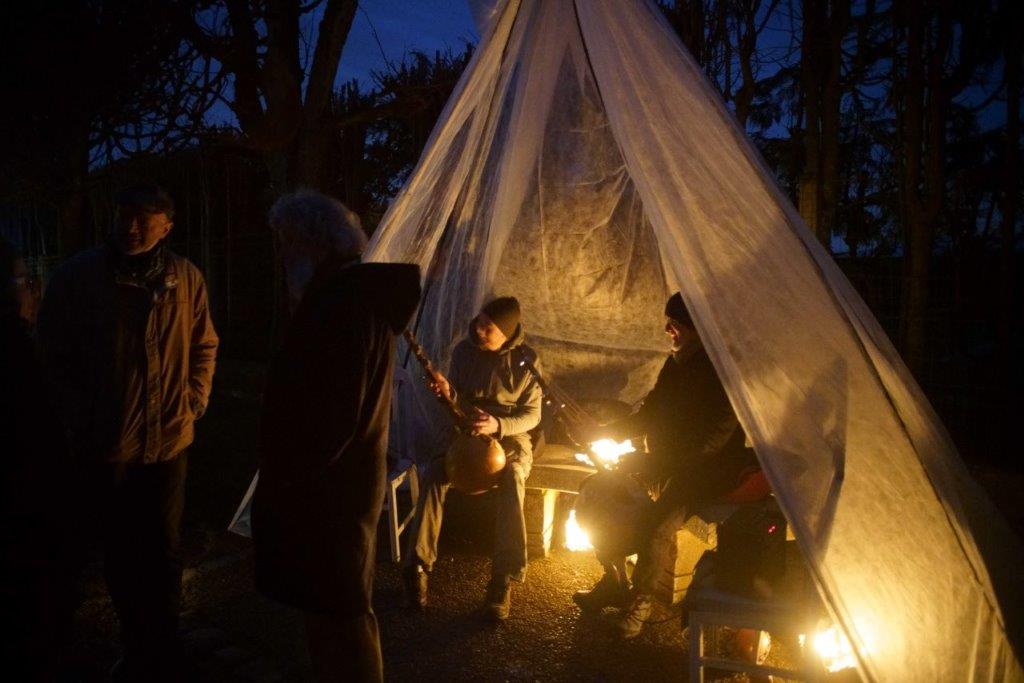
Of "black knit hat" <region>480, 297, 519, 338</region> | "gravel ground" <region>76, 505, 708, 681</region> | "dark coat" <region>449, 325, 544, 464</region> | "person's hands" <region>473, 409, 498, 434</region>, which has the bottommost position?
"gravel ground" <region>76, 505, 708, 681</region>

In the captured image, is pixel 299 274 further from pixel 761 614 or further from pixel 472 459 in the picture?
pixel 761 614

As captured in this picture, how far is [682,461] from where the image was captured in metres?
3.30

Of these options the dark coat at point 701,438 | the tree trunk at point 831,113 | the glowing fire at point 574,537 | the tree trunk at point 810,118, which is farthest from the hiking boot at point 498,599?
the tree trunk at point 831,113

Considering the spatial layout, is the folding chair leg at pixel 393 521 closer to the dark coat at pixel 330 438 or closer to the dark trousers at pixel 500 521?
the dark trousers at pixel 500 521

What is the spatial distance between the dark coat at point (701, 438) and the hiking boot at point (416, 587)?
1249mm

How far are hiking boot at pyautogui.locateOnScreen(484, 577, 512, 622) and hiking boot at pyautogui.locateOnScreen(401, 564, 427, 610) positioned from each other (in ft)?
1.05

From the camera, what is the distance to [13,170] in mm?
7930

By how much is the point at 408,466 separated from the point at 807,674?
8.37 feet

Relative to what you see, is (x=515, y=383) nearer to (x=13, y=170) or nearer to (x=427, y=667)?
(x=427, y=667)

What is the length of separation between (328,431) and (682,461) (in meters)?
1.87

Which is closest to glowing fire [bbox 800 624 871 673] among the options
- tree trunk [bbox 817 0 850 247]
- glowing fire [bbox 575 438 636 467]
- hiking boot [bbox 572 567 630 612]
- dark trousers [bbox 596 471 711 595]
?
dark trousers [bbox 596 471 711 595]

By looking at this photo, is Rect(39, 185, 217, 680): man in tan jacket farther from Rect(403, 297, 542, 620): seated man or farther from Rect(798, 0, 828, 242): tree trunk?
Rect(798, 0, 828, 242): tree trunk

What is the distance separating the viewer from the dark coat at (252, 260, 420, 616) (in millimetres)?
1971

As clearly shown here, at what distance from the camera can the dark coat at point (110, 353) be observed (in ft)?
8.85
